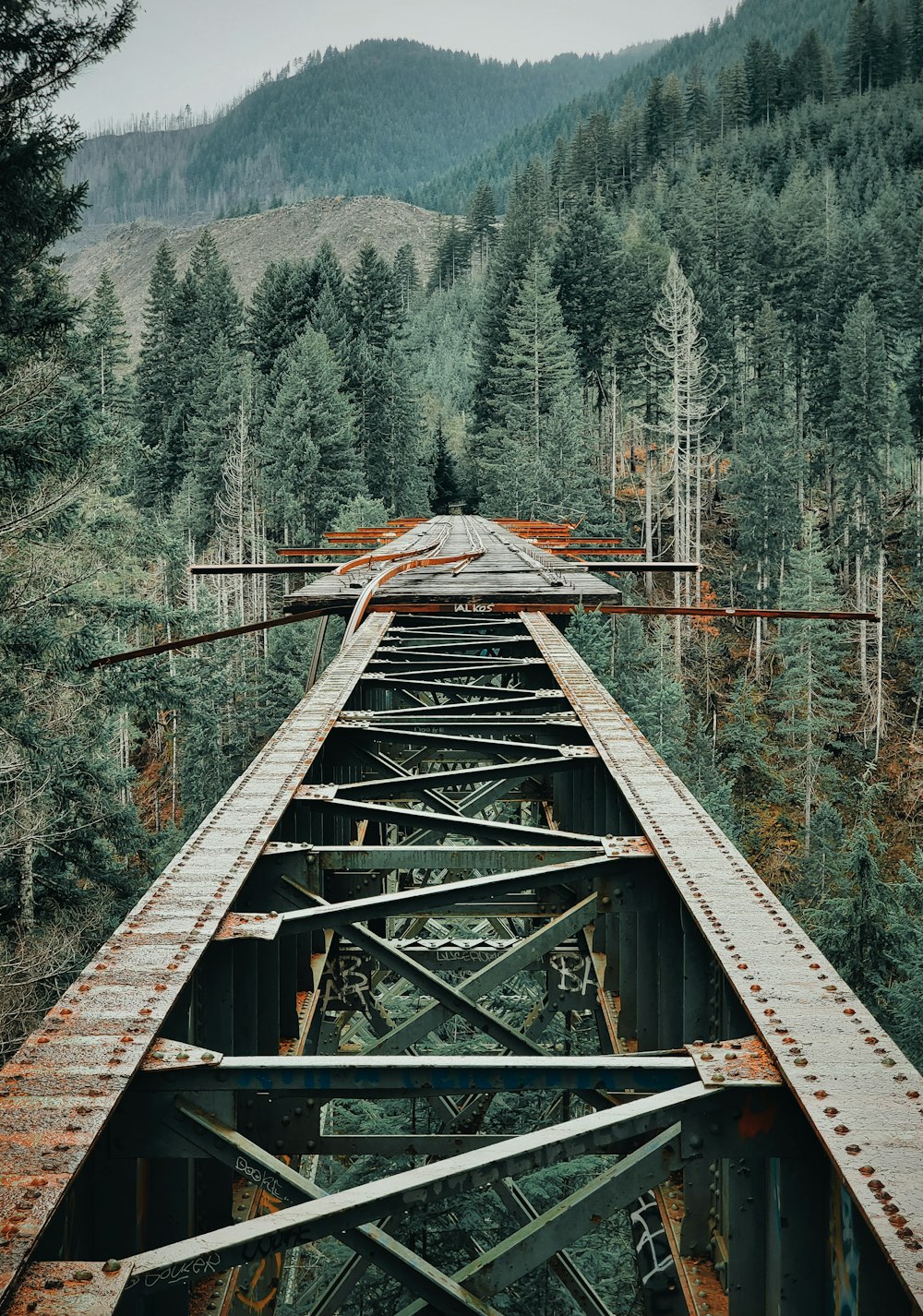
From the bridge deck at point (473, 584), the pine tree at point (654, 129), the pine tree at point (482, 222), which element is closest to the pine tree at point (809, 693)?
the bridge deck at point (473, 584)

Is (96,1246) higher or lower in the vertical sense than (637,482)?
lower

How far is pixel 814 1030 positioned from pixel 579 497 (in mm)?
51359

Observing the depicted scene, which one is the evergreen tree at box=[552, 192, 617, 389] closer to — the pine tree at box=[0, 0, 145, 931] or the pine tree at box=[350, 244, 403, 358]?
the pine tree at box=[350, 244, 403, 358]

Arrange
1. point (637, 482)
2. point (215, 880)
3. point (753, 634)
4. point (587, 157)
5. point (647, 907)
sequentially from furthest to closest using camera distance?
point (587, 157) → point (637, 482) → point (753, 634) → point (647, 907) → point (215, 880)

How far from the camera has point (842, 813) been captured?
150 ft

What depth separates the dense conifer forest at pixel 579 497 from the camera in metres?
19.4

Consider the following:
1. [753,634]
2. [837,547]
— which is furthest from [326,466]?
[837,547]

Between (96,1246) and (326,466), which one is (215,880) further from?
(326,466)

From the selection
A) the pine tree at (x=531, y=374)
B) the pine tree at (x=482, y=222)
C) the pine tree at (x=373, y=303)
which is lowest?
the pine tree at (x=531, y=374)

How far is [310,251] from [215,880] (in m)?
208

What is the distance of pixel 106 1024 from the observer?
3098mm

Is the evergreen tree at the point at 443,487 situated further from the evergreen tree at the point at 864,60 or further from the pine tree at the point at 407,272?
the evergreen tree at the point at 864,60

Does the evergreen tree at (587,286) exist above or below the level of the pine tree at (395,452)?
above

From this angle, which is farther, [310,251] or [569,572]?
[310,251]
